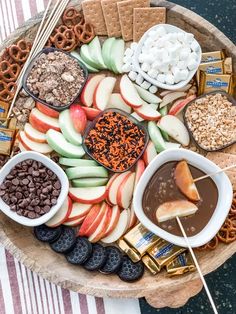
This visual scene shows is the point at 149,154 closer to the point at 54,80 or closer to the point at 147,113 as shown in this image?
the point at 147,113

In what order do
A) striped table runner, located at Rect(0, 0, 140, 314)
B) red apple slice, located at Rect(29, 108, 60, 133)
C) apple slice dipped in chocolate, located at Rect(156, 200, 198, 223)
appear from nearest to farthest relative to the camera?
apple slice dipped in chocolate, located at Rect(156, 200, 198, 223) → red apple slice, located at Rect(29, 108, 60, 133) → striped table runner, located at Rect(0, 0, 140, 314)

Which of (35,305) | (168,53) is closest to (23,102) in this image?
(168,53)

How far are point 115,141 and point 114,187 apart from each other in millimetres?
141

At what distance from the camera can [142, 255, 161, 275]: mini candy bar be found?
2.19 meters

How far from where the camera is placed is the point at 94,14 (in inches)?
87.9

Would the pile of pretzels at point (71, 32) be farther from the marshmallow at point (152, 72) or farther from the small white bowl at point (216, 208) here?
the small white bowl at point (216, 208)

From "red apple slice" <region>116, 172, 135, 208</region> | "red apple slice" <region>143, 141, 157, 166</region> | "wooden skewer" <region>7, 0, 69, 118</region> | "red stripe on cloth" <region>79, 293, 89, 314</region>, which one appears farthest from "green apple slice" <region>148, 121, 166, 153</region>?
"red stripe on cloth" <region>79, 293, 89, 314</region>

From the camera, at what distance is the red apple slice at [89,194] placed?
86.5 inches

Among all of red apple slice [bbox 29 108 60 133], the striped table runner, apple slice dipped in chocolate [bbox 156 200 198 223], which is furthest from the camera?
the striped table runner

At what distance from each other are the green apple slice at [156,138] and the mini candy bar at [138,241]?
248 mm

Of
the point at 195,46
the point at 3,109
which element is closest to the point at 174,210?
the point at 195,46

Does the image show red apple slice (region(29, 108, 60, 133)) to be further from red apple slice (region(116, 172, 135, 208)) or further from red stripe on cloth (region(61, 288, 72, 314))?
red stripe on cloth (region(61, 288, 72, 314))

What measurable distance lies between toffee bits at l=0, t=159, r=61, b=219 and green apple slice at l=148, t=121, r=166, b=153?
32 cm

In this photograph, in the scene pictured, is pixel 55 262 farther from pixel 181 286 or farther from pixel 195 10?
pixel 195 10
